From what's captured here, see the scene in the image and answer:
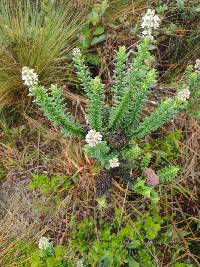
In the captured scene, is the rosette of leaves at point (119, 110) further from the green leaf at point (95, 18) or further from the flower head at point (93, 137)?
the green leaf at point (95, 18)

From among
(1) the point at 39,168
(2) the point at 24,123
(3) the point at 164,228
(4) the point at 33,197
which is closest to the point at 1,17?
(2) the point at 24,123

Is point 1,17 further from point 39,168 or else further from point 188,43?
point 188,43

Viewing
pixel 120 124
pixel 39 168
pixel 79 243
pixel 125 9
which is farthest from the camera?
pixel 125 9

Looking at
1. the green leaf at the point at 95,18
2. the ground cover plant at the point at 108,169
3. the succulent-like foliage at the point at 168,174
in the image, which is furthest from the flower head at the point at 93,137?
the green leaf at the point at 95,18

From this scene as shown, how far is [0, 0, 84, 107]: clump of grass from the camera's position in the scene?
2.89m

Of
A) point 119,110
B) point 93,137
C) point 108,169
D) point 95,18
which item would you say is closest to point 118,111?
point 119,110

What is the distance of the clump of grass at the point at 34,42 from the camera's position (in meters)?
2.89

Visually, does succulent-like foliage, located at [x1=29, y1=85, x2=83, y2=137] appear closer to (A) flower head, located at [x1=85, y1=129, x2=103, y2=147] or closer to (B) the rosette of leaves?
(B) the rosette of leaves

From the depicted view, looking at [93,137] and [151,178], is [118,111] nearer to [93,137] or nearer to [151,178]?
[93,137]

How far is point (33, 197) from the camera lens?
283cm

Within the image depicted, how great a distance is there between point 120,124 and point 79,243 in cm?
80

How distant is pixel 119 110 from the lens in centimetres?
231

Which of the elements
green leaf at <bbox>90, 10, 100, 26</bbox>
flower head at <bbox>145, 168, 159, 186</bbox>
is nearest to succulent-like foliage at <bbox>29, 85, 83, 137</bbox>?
flower head at <bbox>145, 168, 159, 186</bbox>

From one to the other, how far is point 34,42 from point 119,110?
957 millimetres
